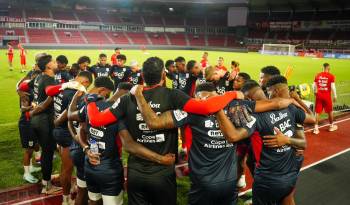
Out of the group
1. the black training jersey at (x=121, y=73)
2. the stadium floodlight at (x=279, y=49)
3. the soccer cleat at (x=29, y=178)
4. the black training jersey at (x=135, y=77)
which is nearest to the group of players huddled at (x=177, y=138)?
the soccer cleat at (x=29, y=178)

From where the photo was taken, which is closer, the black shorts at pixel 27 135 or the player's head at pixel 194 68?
the black shorts at pixel 27 135

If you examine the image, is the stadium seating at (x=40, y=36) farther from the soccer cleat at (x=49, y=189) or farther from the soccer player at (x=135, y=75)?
the soccer cleat at (x=49, y=189)

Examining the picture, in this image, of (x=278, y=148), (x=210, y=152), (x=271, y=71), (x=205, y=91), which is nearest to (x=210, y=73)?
(x=271, y=71)

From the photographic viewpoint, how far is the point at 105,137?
404 cm

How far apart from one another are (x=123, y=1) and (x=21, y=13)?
795 inches

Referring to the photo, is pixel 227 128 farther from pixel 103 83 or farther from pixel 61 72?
pixel 61 72

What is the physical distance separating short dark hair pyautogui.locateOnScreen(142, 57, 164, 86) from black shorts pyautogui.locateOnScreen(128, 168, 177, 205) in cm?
114

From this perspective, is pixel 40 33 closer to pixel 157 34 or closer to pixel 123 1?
pixel 123 1

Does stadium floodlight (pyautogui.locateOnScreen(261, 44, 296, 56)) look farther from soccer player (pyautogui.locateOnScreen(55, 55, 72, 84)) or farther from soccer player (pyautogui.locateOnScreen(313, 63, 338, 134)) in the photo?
soccer player (pyautogui.locateOnScreen(55, 55, 72, 84))

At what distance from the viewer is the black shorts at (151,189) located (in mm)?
3670

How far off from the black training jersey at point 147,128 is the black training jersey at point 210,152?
0.92 feet

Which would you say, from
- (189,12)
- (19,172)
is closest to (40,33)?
(189,12)

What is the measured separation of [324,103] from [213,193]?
8749 mm

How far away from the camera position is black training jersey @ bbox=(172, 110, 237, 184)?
379 cm
